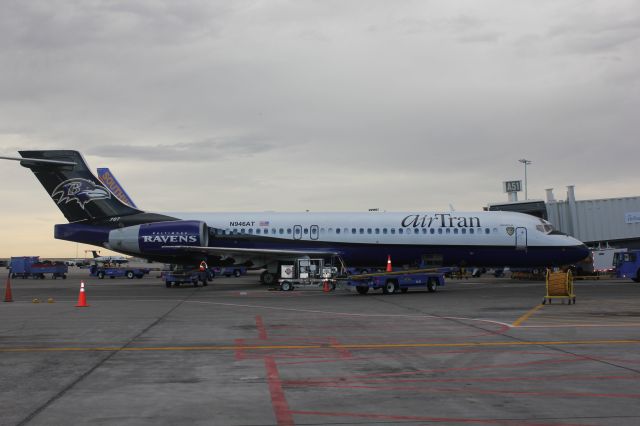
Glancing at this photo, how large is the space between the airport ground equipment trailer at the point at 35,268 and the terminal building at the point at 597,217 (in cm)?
4397

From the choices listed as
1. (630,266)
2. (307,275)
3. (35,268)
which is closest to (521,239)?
(630,266)

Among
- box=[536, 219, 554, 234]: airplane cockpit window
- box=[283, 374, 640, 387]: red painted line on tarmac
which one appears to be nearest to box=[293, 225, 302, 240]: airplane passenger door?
box=[536, 219, 554, 234]: airplane cockpit window

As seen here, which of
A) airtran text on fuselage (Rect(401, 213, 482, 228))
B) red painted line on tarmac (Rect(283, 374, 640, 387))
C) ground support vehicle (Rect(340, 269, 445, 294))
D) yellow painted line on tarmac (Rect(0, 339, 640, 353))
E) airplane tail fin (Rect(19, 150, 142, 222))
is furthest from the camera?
airplane tail fin (Rect(19, 150, 142, 222))

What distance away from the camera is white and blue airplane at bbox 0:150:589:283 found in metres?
38.1

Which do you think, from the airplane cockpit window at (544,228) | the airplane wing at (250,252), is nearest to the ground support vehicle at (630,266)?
the airplane cockpit window at (544,228)

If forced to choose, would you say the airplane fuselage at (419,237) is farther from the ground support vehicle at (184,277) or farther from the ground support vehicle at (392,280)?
the ground support vehicle at (392,280)

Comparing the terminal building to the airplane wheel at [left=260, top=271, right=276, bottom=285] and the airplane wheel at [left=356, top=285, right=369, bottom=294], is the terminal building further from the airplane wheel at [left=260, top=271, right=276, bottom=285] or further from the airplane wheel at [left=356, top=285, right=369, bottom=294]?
the airplane wheel at [left=356, top=285, right=369, bottom=294]

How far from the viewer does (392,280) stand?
102 ft

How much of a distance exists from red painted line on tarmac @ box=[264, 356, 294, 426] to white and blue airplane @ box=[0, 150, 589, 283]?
27.3 meters

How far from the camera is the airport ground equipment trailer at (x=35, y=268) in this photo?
64250 mm

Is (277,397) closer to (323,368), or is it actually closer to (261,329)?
(323,368)

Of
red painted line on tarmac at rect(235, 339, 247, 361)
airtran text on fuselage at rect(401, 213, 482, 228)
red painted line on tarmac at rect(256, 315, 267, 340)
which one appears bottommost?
red painted line on tarmac at rect(256, 315, 267, 340)

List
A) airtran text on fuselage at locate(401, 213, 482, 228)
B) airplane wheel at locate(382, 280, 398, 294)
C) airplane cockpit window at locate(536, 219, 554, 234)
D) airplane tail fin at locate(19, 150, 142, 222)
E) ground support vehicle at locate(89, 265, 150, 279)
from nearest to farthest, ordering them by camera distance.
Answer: airplane wheel at locate(382, 280, 398, 294), airtran text on fuselage at locate(401, 213, 482, 228), airplane cockpit window at locate(536, 219, 554, 234), airplane tail fin at locate(19, 150, 142, 222), ground support vehicle at locate(89, 265, 150, 279)

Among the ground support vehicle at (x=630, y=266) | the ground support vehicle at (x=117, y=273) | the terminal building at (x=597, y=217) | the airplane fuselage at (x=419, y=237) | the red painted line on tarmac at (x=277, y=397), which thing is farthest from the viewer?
the ground support vehicle at (x=117, y=273)
